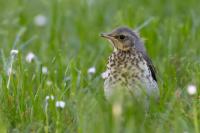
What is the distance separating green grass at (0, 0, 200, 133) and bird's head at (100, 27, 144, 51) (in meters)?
0.42

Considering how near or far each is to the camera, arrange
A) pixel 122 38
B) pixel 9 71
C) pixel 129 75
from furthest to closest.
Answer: pixel 122 38
pixel 9 71
pixel 129 75

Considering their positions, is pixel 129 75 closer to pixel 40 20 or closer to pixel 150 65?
pixel 150 65

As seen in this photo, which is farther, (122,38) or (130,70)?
(122,38)

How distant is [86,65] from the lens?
8445mm

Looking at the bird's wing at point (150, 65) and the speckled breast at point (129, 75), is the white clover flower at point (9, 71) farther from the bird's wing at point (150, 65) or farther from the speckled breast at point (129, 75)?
the bird's wing at point (150, 65)

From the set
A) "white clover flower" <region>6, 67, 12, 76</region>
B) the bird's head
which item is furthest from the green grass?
the bird's head

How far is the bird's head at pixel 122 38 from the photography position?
736 cm

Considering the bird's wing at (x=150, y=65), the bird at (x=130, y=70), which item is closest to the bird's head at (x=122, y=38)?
the bird at (x=130, y=70)

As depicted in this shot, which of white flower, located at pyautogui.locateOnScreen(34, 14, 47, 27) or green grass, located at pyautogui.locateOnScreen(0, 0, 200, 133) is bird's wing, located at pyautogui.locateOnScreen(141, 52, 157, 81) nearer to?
green grass, located at pyautogui.locateOnScreen(0, 0, 200, 133)

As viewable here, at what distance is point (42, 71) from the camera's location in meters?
7.23

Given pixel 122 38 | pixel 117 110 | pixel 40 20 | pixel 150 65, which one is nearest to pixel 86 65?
pixel 122 38

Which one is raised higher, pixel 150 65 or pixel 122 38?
pixel 122 38

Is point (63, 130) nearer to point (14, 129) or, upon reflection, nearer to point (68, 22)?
point (14, 129)

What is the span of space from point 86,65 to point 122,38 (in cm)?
109
